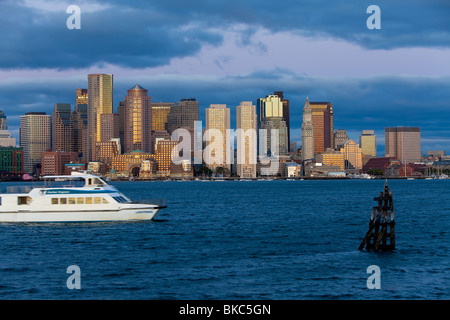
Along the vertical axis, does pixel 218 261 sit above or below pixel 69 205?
below

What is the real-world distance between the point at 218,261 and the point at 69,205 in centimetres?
2318

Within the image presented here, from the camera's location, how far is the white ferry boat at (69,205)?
199 ft

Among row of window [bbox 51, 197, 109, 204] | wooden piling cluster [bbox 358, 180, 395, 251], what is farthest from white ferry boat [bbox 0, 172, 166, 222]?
wooden piling cluster [bbox 358, 180, 395, 251]

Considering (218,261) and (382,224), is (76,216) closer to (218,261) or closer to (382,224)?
(218,261)

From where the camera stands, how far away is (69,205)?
200 ft

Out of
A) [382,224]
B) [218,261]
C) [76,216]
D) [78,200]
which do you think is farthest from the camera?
[76,216]

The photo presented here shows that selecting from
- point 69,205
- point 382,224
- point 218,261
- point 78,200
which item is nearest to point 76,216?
point 69,205

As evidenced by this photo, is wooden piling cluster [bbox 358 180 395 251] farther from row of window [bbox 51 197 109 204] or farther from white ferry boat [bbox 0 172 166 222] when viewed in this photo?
row of window [bbox 51 197 109 204]

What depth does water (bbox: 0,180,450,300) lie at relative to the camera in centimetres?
3325

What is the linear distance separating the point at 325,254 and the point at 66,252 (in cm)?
1752

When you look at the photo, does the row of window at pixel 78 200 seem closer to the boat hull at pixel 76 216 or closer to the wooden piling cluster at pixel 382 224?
the boat hull at pixel 76 216

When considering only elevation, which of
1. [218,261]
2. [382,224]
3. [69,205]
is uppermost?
[69,205]
